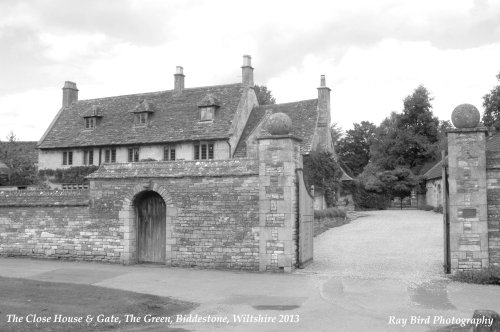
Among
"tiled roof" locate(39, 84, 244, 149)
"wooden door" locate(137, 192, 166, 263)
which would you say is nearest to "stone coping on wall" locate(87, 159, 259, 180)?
"wooden door" locate(137, 192, 166, 263)

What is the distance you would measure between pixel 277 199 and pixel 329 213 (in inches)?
596

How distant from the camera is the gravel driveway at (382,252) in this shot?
1402 centimetres

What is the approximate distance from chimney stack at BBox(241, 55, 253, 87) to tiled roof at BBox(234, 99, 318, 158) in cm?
214

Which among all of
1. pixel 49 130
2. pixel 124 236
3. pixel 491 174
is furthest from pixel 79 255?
pixel 49 130

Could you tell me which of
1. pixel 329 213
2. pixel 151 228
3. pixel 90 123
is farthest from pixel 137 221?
pixel 90 123

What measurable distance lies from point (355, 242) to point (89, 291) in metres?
12.9

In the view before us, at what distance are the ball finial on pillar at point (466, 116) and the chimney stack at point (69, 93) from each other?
35376 mm

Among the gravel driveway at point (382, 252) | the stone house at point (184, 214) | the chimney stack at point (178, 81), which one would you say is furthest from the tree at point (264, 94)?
the stone house at point (184, 214)

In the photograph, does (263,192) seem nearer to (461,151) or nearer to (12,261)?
(461,151)

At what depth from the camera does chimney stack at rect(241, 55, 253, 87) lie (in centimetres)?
3519

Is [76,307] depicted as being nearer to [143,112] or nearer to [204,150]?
[204,150]

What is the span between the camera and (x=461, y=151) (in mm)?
13039

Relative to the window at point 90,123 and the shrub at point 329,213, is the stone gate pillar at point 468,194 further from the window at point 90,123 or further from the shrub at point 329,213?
the window at point 90,123

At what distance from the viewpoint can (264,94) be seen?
5894cm
